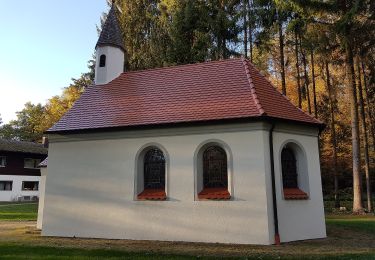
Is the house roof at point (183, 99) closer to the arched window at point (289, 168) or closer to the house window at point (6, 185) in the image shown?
the arched window at point (289, 168)

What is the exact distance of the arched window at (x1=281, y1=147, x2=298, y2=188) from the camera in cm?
1245

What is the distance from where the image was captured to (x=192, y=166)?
12.1 metres

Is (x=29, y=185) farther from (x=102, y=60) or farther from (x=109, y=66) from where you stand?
(x=109, y=66)

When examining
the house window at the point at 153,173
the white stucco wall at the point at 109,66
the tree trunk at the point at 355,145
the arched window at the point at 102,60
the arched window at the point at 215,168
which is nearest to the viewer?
the arched window at the point at 215,168

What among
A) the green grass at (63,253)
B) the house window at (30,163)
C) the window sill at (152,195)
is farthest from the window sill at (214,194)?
the house window at (30,163)

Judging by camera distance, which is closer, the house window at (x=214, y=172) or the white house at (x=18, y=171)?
the house window at (x=214, y=172)

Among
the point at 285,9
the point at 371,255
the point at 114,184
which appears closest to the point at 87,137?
the point at 114,184

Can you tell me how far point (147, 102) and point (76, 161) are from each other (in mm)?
3473

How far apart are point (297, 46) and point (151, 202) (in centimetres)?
1670

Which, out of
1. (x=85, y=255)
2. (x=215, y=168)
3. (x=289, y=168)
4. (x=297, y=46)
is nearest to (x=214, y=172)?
(x=215, y=168)

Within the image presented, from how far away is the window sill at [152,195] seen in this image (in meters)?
12.2

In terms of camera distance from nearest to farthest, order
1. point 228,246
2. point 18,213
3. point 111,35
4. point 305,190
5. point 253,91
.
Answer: point 228,246
point 305,190
point 253,91
point 111,35
point 18,213

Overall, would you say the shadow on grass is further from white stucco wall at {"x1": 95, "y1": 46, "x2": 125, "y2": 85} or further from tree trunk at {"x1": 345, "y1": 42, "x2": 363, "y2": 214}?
tree trunk at {"x1": 345, "y1": 42, "x2": 363, "y2": 214}

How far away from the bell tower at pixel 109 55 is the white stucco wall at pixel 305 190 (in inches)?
319
